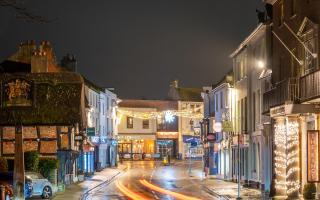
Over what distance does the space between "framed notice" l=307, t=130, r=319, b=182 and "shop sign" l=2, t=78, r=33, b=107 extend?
12.2m

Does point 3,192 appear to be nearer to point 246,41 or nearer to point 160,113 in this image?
point 246,41

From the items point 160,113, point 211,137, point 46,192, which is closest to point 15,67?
point 211,137

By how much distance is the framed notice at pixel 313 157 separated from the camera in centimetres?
2877

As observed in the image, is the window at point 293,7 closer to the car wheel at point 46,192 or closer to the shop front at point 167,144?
the car wheel at point 46,192

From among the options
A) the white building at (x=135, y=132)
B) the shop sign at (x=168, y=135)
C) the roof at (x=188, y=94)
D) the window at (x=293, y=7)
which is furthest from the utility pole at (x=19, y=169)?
the roof at (x=188, y=94)

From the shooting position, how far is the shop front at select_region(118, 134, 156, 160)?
113812 millimetres

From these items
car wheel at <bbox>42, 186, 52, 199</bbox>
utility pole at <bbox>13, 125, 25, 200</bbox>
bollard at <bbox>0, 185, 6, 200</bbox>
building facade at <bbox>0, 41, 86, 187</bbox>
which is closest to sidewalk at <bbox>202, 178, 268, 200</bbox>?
building facade at <bbox>0, 41, 86, 187</bbox>

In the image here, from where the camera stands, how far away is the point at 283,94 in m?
31.7

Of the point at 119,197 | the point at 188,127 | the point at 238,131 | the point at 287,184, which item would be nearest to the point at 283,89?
the point at 287,184

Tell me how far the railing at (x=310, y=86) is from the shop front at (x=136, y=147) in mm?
84413

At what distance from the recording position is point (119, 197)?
38469 millimetres

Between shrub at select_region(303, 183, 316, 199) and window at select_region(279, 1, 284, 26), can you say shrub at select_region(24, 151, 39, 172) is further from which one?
shrub at select_region(303, 183, 316, 199)

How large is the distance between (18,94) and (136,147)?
276 ft

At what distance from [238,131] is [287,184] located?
21.1 meters
